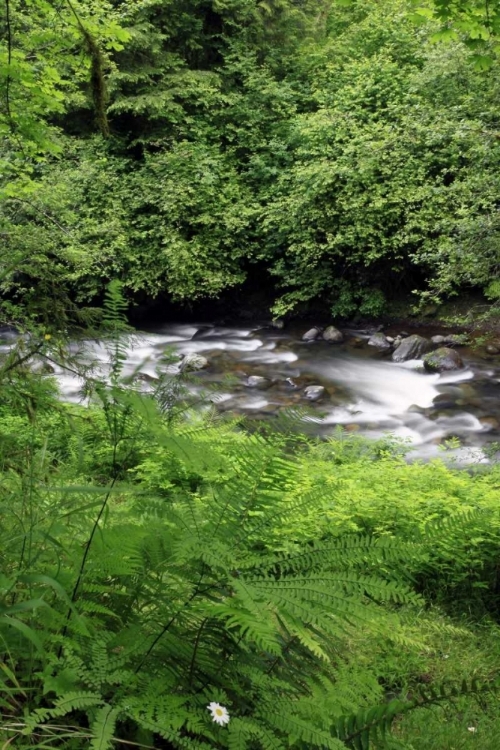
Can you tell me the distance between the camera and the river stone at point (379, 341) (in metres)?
13.5

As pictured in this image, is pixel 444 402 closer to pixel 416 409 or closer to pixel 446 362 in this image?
pixel 416 409

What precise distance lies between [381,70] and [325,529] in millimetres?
14526

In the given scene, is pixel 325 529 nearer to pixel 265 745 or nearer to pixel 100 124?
pixel 265 745

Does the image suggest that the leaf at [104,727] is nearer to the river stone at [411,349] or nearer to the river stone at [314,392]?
the river stone at [314,392]

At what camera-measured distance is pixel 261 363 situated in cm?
1300

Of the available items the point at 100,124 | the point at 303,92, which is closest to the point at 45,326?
the point at 100,124

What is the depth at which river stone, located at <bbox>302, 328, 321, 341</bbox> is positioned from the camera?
14.4 m

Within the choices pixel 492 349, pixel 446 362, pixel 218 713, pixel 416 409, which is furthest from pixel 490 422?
pixel 218 713

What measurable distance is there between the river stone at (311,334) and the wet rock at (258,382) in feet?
8.54

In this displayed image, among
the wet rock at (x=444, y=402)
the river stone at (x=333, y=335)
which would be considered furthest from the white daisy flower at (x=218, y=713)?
the river stone at (x=333, y=335)

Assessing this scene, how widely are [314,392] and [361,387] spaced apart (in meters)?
0.97

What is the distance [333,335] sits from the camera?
46.7 ft

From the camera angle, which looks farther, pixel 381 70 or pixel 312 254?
pixel 381 70

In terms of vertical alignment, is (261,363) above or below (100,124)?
below
